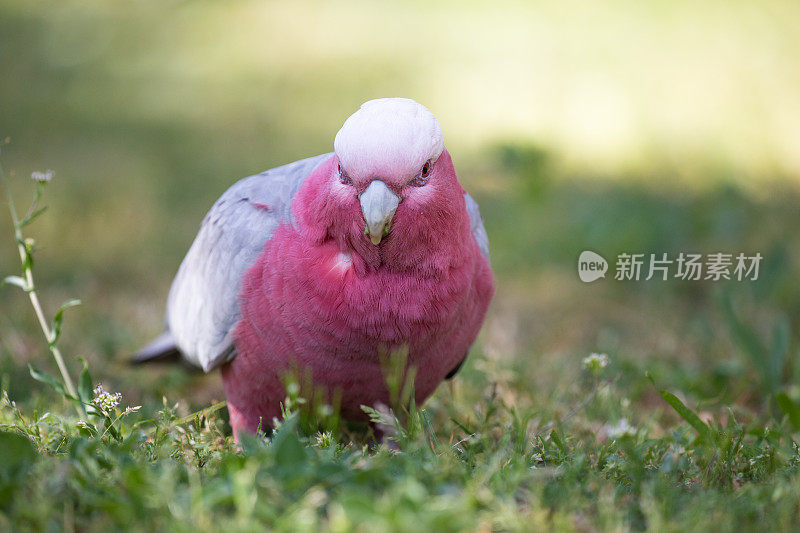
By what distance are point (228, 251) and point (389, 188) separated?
0.82m

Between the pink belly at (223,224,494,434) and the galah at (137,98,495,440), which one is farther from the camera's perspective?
the pink belly at (223,224,494,434)

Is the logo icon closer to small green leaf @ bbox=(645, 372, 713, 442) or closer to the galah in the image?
the galah

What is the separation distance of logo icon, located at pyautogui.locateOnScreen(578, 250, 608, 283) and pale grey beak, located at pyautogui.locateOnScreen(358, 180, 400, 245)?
261cm

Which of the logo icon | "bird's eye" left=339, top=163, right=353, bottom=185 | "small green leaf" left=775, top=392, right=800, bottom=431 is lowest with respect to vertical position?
the logo icon

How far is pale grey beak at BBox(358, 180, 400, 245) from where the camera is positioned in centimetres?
209

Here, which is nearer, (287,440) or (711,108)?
(287,440)

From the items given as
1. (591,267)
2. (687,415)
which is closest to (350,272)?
(687,415)

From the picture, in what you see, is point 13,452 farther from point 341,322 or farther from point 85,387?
point 341,322

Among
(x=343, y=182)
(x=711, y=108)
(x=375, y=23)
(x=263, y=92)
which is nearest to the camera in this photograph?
(x=343, y=182)

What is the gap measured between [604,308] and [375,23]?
19.8ft

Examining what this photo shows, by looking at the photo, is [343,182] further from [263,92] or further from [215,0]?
[215,0]

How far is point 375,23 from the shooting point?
356 inches

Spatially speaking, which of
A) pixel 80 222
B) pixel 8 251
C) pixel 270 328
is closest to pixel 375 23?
pixel 80 222

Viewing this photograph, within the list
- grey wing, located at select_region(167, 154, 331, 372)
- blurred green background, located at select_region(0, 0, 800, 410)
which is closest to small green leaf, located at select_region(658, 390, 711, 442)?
blurred green background, located at select_region(0, 0, 800, 410)
